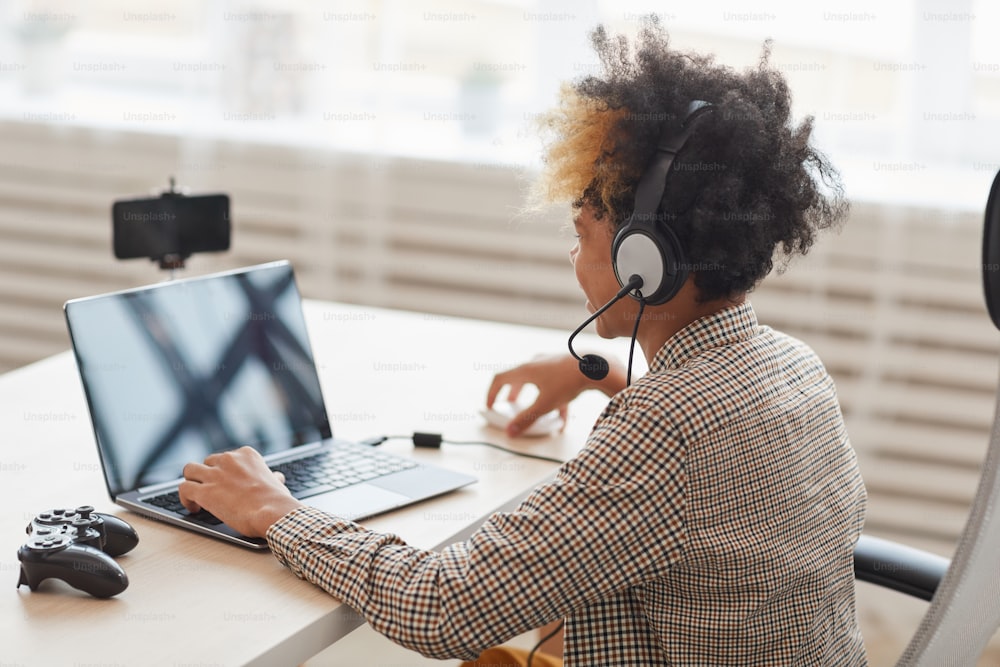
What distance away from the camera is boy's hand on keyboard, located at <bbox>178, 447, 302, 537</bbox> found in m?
1.09

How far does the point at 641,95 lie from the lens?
42.1 inches

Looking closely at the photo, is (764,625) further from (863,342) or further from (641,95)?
(863,342)

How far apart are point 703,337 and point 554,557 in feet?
0.93

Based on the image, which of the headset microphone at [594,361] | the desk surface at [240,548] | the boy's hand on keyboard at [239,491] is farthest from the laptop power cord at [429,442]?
the boy's hand on keyboard at [239,491]

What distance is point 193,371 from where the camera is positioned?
1.27 meters

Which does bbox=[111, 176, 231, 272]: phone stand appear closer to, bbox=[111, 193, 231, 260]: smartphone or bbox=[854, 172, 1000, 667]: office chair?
bbox=[111, 193, 231, 260]: smartphone

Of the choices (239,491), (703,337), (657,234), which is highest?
(657,234)

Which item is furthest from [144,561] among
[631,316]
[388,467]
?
[631,316]

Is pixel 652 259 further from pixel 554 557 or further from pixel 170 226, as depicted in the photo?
pixel 170 226

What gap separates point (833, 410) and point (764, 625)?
242 mm

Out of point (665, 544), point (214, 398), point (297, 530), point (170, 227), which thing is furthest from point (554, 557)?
point (170, 227)

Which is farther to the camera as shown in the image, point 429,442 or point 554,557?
point 429,442

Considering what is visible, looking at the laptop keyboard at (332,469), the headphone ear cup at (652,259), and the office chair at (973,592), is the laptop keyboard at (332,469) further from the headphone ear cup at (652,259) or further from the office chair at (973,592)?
the office chair at (973,592)

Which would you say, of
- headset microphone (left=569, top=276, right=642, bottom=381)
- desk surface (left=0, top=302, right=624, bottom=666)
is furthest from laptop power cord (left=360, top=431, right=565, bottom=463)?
headset microphone (left=569, top=276, right=642, bottom=381)
